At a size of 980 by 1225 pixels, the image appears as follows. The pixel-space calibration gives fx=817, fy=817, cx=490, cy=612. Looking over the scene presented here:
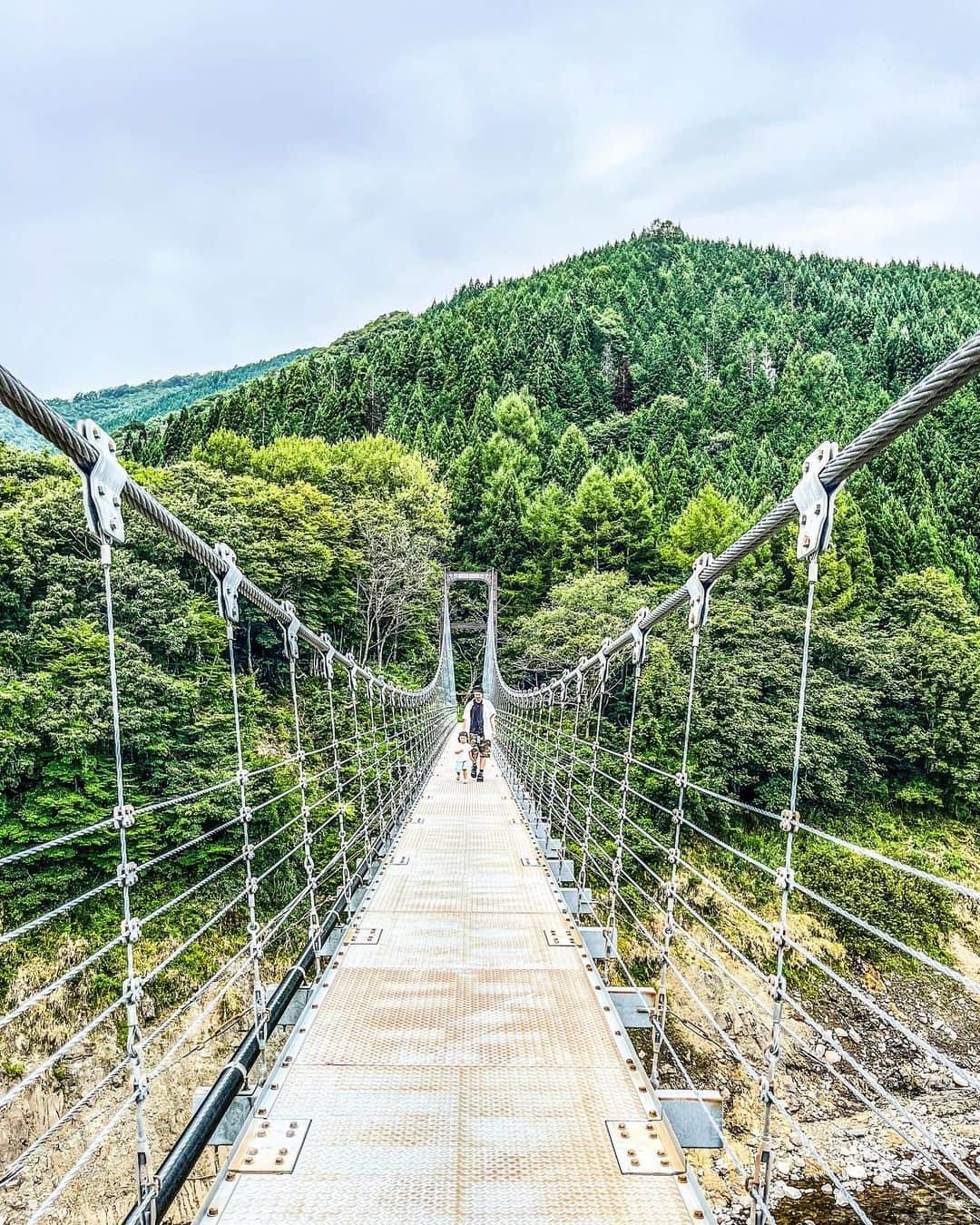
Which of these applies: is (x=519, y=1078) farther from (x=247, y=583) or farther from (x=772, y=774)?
(x=772, y=774)

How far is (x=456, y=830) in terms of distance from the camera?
4.51 m

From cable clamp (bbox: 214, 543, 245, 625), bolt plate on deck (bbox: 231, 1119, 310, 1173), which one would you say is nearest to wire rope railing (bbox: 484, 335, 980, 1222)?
bolt plate on deck (bbox: 231, 1119, 310, 1173)

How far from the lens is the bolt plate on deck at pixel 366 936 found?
2.50 m

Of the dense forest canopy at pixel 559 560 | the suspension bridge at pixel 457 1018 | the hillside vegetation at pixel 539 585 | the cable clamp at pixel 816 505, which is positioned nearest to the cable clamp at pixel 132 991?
the suspension bridge at pixel 457 1018

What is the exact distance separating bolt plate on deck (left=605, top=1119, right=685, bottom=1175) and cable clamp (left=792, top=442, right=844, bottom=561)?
1024mm

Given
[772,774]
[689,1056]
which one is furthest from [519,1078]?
[772,774]

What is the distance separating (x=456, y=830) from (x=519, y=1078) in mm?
2866

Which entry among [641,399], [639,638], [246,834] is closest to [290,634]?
[246,834]

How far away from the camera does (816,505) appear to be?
4.33ft

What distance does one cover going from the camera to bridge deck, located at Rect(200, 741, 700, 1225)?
4.17ft

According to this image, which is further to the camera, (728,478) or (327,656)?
(728,478)

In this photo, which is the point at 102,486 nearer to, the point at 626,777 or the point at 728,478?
the point at 626,777

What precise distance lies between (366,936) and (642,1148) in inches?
51.7

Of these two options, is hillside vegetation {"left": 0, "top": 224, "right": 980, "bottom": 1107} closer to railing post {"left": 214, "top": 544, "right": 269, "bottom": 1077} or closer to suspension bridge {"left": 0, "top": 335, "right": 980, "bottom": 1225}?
suspension bridge {"left": 0, "top": 335, "right": 980, "bottom": 1225}
